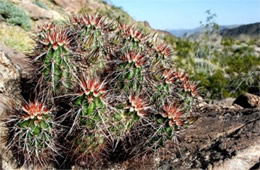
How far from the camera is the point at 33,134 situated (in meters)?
3.76

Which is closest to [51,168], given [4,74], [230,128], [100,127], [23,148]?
[23,148]

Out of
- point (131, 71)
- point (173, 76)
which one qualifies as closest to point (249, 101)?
point (173, 76)

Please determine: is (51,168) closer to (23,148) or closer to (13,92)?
(23,148)

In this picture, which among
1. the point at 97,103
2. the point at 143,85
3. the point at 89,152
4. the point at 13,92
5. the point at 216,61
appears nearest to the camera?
the point at 97,103

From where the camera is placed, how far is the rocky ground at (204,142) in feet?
12.9

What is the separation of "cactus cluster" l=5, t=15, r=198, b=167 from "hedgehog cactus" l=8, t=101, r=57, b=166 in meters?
0.01

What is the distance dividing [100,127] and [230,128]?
6.08 feet

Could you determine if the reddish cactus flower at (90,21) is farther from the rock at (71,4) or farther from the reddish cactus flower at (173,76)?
the rock at (71,4)

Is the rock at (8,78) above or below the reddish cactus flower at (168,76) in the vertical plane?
below

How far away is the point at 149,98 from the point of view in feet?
14.5

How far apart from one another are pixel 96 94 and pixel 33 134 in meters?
0.79

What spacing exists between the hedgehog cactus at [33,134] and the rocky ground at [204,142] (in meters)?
0.23

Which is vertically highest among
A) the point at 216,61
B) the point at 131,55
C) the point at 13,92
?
the point at 131,55

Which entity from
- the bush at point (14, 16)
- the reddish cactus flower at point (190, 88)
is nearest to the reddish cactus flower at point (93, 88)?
the reddish cactus flower at point (190, 88)
